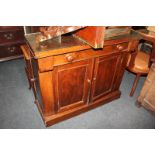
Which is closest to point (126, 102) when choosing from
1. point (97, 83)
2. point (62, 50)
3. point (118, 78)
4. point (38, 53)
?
point (118, 78)

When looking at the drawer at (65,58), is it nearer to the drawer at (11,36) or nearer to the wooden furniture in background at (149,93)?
the wooden furniture in background at (149,93)

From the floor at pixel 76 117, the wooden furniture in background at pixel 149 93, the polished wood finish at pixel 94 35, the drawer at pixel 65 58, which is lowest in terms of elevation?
the floor at pixel 76 117

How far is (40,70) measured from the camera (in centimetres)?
116

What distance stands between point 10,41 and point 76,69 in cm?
168

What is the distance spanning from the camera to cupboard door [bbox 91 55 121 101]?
148 centimetres

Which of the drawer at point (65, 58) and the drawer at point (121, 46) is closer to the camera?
the drawer at point (65, 58)

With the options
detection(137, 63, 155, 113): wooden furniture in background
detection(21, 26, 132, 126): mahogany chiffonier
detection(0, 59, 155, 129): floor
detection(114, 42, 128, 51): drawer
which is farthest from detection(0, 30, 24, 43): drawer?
detection(137, 63, 155, 113): wooden furniture in background

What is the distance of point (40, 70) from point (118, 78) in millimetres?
1027

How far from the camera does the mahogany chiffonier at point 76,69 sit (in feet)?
3.73

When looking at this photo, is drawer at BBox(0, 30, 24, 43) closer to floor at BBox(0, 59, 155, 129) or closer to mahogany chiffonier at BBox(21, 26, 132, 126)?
floor at BBox(0, 59, 155, 129)

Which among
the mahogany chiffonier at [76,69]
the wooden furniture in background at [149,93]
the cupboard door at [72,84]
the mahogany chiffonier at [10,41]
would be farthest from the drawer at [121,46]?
the mahogany chiffonier at [10,41]

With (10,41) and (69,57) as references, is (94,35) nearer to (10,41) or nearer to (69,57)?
(69,57)

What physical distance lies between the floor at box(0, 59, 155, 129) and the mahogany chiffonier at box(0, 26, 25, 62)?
606 mm
